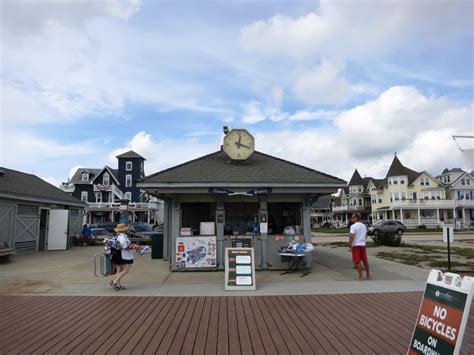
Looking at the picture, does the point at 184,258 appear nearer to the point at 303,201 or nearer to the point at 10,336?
the point at 303,201

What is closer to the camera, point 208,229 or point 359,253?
point 359,253

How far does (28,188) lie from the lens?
1758 centimetres

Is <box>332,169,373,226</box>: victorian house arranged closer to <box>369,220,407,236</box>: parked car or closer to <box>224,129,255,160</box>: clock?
<box>369,220,407,236</box>: parked car

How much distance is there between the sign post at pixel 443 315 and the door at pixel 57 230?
18463 mm

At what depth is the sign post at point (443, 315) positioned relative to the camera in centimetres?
317

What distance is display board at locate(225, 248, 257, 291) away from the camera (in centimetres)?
774

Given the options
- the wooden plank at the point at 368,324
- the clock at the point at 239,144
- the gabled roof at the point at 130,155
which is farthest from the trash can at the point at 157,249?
the gabled roof at the point at 130,155

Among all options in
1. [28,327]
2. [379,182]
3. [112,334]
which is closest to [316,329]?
[112,334]

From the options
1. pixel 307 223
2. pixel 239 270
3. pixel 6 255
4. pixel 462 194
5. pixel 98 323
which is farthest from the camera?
pixel 462 194

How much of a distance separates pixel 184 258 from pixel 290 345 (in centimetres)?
645

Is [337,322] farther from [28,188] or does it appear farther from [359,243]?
[28,188]

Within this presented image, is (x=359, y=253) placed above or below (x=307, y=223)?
below

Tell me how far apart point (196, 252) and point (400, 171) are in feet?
167

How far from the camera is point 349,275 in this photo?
9719mm
